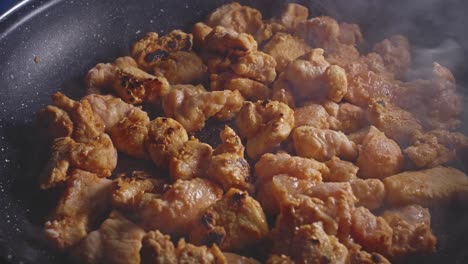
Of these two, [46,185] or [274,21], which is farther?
[274,21]

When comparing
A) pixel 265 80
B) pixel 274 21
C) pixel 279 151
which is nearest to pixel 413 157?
pixel 279 151

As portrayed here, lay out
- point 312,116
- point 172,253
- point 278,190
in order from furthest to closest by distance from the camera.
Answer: point 312,116 < point 278,190 < point 172,253

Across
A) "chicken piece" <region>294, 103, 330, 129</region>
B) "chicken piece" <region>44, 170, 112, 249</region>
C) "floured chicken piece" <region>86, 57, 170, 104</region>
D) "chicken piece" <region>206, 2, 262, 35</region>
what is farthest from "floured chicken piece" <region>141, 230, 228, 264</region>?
"chicken piece" <region>206, 2, 262, 35</region>

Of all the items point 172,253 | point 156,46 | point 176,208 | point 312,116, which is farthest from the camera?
point 156,46

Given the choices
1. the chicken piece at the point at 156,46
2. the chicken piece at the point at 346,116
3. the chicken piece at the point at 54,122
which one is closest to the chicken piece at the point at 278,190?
the chicken piece at the point at 346,116

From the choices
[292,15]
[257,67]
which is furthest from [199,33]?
[292,15]

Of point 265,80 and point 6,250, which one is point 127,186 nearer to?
point 6,250

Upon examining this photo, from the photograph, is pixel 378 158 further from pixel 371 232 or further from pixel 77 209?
pixel 77 209
